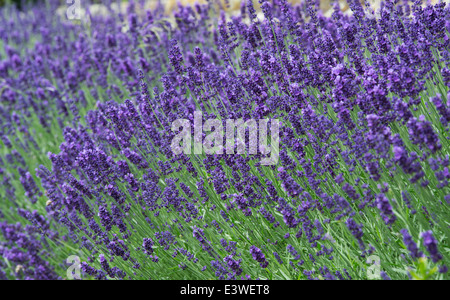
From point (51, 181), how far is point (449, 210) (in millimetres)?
2964

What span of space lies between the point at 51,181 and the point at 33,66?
10.8 ft

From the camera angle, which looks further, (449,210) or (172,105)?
(172,105)

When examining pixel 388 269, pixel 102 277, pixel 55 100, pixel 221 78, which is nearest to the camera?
pixel 388 269

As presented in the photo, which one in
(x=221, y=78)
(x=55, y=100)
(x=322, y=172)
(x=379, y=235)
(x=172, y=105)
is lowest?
(x=379, y=235)

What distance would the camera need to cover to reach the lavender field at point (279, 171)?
2369 millimetres

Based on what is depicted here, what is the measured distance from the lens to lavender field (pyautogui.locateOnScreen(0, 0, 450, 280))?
2369 mm

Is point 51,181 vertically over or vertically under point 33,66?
under

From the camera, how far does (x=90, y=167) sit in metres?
3.08

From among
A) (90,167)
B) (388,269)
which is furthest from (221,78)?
(388,269)

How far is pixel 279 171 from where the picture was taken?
2.56 meters

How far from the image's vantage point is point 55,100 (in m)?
6.08

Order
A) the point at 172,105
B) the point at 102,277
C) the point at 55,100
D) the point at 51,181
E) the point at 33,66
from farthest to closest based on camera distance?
the point at 33,66, the point at 55,100, the point at 51,181, the point at 172,105, the point at 102,277
